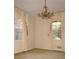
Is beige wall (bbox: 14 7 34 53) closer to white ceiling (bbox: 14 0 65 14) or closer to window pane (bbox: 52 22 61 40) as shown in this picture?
white ceiling (bbox: 14 0 65 14)

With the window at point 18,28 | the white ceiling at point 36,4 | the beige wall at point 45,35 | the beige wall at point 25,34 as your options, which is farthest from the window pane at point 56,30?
the window at point 18,28

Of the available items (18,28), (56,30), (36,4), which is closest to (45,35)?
(56,30)

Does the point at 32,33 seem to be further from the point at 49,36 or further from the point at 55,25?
the point at 55,25

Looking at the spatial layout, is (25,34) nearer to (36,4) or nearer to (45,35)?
(45,35)

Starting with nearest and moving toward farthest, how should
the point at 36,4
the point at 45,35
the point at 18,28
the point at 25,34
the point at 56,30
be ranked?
the point at 36,4 → the point at 18,28 → the point at 25,34 → the point at 56,30 → the point at 45,35

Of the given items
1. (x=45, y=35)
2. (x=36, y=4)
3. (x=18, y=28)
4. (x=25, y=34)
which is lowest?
(x=45, y=35)

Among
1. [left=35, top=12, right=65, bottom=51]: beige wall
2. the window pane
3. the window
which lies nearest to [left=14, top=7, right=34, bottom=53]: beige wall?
the window

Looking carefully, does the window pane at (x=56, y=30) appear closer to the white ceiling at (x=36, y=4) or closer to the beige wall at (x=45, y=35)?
the beige wall at (x=45, y=35)

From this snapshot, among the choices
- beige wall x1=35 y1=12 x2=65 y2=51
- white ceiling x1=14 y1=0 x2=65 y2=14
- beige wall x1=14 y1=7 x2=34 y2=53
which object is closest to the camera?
white ceiling x1=14 y1=0 x2=65 y2=14

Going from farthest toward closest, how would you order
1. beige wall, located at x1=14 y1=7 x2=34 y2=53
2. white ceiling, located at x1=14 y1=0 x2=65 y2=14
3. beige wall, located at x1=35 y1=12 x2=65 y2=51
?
beige wall, located at x1=35 y1=12 x2=65 y2=51 < beige wall, located at x1=14 y1=7 x2=34 y2=53 < white ceiling, located at x1=14 y1=0 x2=65 y2=14

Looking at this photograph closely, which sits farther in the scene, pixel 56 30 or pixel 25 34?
pixel 56 30

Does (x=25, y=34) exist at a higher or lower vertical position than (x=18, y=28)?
lower
